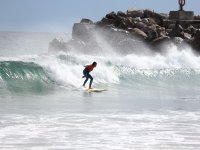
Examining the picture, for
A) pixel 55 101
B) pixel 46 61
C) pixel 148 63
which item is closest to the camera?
pixel 55 101

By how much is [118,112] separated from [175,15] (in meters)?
31.9

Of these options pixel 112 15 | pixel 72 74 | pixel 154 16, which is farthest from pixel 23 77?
pixel 154 16

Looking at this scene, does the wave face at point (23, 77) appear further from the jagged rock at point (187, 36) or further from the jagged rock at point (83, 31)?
the jagged rock at point (83, 31)

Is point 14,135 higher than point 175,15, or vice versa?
point 175,15

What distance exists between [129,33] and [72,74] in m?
18.4

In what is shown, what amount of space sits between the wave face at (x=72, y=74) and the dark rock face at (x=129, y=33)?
18.8ft

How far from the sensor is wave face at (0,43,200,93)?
1917cm

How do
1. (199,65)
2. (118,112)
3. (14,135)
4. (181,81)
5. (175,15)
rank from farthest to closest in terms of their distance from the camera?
(175,15), (199,65), (181,81), (118,112), (14,135)

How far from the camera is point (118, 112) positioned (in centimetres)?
1225

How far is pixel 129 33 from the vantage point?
39156 millimetres

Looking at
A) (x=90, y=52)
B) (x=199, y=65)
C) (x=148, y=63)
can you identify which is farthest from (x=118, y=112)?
(x=90, y=52)

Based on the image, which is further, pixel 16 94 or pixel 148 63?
pixel 148 63

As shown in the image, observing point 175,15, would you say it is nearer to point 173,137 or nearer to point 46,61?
point 46,61

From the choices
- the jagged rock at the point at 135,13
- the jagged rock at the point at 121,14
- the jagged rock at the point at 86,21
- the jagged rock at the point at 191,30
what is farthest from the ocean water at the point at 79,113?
the jagged rock at the point at 135,13
